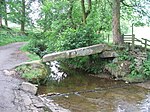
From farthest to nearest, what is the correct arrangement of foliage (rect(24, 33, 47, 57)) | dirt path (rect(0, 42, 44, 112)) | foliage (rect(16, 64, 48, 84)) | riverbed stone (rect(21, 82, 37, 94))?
foliage (rect(24, 33, 47, 57)) < foliage (rect(16, 64, 48, 84)) < riverbed stone (rect(21, 82, 37, 94)) < dirt path (rect(0, 42, 44, 112))

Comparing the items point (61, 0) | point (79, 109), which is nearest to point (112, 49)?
point (79, 109)

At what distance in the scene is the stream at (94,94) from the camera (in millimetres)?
10091

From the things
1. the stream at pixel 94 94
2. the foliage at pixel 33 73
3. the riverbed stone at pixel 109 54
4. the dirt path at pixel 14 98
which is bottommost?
the stream at pixel 94 94

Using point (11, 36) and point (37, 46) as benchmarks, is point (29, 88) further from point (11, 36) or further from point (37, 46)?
point (11, 36)

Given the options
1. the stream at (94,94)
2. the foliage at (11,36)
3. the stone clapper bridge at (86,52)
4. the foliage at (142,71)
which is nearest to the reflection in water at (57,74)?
the stream at (94,94)

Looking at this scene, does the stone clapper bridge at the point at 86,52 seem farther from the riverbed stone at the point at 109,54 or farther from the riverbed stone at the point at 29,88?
the riverbed stone at the point at 29,88

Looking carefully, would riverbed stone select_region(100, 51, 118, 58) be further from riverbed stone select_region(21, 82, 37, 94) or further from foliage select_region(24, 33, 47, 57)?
foliage select_region(24, 33, 47, 57)

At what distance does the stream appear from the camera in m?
10.1

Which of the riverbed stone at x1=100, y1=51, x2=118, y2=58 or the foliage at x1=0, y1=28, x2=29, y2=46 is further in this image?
the foliage at x1=0, y1=28, x2=29, y2=46

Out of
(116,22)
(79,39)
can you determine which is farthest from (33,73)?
(116,22)

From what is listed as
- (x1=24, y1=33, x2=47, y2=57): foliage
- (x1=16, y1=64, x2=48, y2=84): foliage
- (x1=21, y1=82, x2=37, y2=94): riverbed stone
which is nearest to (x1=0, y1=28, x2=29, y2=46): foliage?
(x1=24, y1=33, x2=47, y2=57): foliage

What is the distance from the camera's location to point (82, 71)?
16.8 metres

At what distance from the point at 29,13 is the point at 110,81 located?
2423cm

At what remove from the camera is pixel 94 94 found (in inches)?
468
